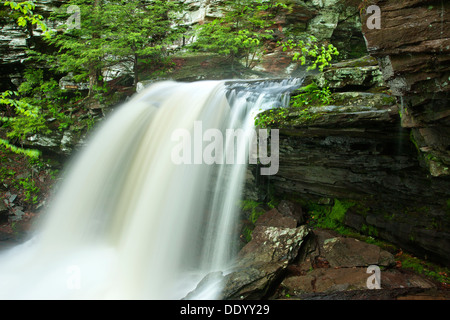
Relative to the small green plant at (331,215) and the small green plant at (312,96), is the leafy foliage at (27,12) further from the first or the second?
the small green plant at (331,215)

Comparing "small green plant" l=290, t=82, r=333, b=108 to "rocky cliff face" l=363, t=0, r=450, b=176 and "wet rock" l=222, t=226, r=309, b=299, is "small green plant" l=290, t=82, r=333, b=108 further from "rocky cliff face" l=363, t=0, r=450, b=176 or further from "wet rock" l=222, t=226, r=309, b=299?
"wet rock" l=222, t=226, r=309, b=299

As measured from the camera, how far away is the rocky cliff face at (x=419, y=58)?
2.60m

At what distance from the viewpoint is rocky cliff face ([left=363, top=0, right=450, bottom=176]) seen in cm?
260

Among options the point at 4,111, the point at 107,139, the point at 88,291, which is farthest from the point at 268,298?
the point at 4,111

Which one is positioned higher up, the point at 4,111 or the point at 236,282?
the point at 4,111

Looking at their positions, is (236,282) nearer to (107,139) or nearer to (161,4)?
(107,139)

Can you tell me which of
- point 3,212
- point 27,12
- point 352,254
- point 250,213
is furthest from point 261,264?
point 3,212

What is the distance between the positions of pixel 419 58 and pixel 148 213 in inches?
223

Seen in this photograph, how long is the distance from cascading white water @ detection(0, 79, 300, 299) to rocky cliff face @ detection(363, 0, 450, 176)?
9.49 ft

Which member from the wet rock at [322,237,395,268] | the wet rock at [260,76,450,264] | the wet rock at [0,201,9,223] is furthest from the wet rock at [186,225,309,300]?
the wet rock at [0,201,9,223]

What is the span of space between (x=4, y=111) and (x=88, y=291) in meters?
10.6

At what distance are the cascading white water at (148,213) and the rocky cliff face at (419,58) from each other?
2894 millimetres

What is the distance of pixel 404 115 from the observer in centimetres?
346

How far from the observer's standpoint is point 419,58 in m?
2.79
